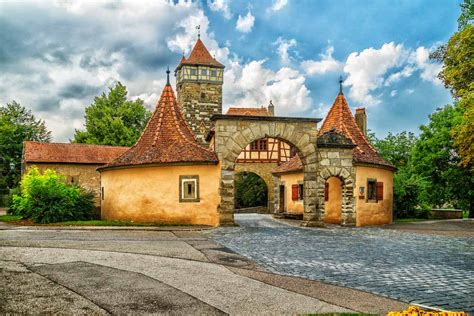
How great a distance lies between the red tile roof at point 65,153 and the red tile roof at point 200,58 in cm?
1198

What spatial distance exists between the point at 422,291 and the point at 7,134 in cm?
4660

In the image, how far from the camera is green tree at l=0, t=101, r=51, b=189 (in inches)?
1769

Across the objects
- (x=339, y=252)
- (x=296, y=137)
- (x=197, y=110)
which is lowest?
(x=339, y=252)

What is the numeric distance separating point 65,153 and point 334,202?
919 inches

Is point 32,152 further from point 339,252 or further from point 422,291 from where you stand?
point 422,291

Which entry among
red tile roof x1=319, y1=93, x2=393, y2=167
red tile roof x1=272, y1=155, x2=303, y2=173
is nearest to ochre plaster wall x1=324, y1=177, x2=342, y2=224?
red tile roof x1=319, y1=93, x2=393, y2=167

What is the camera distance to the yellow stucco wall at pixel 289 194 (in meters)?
24.7

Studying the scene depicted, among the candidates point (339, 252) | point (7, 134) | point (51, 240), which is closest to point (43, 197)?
point (51, 240)

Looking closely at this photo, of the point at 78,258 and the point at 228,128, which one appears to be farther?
the point at 228,128

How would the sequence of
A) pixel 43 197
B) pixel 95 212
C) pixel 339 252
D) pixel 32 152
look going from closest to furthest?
pixel 339 252 → pixel 43 197 → pixel 95 212 → pixel 32 152

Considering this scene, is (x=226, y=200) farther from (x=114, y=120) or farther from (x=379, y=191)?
(x=114, y=120)

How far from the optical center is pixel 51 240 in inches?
463

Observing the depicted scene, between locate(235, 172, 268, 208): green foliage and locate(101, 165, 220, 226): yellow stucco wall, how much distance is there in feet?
65.6

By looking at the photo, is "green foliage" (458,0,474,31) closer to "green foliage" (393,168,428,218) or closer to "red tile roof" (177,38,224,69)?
"green foliage" (393,168,428,218)
